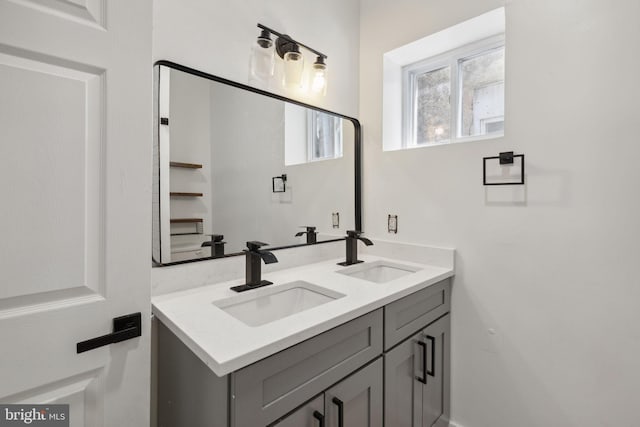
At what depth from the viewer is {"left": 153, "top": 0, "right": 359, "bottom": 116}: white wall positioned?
3.78ft

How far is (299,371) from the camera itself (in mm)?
862

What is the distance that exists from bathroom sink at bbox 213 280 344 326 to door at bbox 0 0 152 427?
1.04 ft

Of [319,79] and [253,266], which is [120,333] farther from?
[319,79]

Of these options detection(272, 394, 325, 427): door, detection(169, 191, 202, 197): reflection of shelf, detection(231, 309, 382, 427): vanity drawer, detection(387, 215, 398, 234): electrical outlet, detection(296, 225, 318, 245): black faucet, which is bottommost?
detection(272, 394, 325, 427): door

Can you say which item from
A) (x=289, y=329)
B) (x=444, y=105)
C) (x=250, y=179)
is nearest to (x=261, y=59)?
(x=250, y=179)

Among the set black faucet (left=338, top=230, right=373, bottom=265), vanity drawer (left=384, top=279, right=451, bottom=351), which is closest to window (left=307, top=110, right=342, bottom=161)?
black faucet (left=338, top=230, right=373, bottom=265)

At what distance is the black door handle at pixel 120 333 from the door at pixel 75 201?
0.02 metres

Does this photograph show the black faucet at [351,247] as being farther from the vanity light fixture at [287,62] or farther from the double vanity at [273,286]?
the vanity light fixture at [287,62]

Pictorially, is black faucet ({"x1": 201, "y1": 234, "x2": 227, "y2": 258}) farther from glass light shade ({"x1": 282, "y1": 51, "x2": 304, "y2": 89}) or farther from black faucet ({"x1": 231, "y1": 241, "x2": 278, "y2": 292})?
glass light shade ({"x1": 282, "y1": 51, "x2": 304, "y2": 89})

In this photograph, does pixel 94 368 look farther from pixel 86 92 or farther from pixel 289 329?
pixel 86 92

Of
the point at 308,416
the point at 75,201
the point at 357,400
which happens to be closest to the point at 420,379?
the point at 357,400

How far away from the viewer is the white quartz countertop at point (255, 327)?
0.74m

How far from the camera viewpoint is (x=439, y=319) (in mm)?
1478

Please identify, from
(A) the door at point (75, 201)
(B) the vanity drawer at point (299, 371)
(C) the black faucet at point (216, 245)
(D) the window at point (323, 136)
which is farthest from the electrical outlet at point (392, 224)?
(A) the door at point (75, 201)
